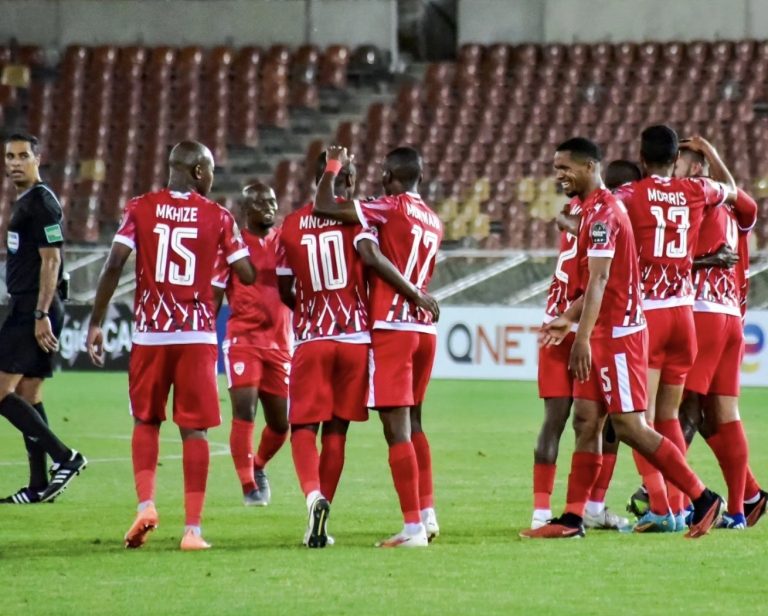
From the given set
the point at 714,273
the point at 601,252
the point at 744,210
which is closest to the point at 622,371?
the point at 601,252

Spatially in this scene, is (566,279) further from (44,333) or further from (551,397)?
(44,333)

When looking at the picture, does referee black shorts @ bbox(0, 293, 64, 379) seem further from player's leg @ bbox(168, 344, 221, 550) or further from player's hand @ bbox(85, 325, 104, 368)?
player's leg @ bbox(168, 344, 221, 550)

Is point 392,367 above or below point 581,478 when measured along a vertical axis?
above

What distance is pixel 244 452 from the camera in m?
10.1

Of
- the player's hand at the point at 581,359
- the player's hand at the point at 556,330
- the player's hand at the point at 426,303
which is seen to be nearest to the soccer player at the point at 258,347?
the player's hand at the point at 426,303

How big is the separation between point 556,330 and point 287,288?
4.68 feet

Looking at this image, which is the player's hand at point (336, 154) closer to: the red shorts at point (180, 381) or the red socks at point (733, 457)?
the red shorts at point (180, 381)

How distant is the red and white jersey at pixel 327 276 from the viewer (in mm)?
8234

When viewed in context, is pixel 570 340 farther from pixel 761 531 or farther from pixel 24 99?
pixel 24 99

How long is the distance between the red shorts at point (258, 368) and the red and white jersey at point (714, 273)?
8.88 ft

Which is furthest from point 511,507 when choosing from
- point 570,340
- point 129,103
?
point 129,103

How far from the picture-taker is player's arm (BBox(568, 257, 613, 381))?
789cm

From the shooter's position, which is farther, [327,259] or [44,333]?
[44,333]

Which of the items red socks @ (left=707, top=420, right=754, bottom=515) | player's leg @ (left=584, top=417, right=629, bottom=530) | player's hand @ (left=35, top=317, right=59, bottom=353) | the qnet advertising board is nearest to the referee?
player's hand @ (left=35, top=317, right=59, bottom=353)
